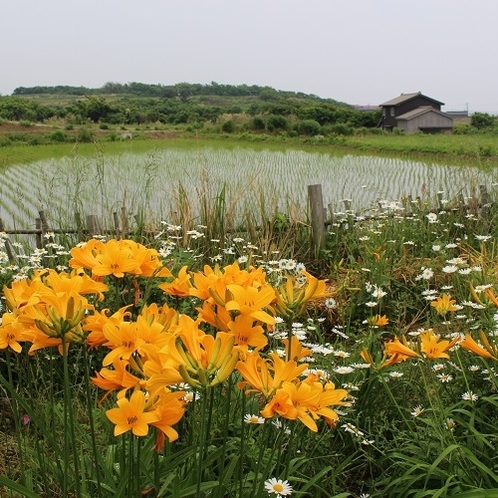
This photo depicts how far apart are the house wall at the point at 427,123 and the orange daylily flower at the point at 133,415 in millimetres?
39206

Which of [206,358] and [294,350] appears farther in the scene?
[294,350]

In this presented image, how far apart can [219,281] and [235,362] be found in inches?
7.7

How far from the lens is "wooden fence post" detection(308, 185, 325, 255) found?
484 centimetres

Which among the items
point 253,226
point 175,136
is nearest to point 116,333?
point 253,226

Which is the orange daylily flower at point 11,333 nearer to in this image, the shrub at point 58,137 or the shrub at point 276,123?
the shrub at point 58,137

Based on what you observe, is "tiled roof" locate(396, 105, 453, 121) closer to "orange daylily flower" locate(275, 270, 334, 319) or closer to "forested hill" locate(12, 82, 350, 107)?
"forested hill" locate(12, 82, 350, 107)

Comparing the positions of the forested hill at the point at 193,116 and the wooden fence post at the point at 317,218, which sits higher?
the forested hill at the point at 193,116

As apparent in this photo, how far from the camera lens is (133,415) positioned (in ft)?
2.77

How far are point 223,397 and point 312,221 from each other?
124 inches

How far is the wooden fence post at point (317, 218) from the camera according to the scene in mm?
4840

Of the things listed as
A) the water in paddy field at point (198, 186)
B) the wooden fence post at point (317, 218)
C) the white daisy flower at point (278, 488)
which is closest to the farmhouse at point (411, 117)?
the water in paddy field at point (198, 186)

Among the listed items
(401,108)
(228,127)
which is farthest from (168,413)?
(401,108)

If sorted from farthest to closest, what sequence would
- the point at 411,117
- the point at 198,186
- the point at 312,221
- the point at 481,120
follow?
1. the point at 411,117
2. the point at 481,120
3. the point at 198,186
4. the point at 312,221

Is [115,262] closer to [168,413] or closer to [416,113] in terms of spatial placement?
[168,413]
